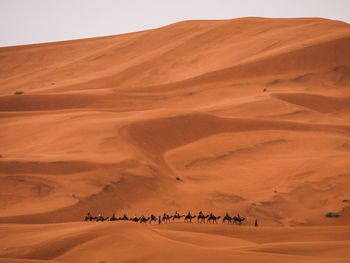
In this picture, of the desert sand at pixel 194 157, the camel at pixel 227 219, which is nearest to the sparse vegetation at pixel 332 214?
the desert sand at pixel 194 157

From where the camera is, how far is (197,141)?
973 inches

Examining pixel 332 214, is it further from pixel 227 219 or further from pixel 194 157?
pixel 194 157

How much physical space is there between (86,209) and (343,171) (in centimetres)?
1000

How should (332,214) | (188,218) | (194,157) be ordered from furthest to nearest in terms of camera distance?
(194,157) < (332,214) < (188,218)

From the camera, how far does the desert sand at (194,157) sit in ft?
37.4

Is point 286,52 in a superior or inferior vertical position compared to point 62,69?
inferior

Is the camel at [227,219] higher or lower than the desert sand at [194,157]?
lower

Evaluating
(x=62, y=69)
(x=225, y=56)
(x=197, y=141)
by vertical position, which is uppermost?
(x=62, y=69)

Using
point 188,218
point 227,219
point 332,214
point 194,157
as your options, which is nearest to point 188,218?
point 188,218

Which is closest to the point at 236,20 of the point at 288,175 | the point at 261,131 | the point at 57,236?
the point at 261,131

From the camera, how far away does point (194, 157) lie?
22828 millimetres

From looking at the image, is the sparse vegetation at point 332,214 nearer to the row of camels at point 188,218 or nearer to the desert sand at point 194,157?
the desert sand at point 194,157

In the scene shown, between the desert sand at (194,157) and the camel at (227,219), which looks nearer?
the desert sand at (194,157)

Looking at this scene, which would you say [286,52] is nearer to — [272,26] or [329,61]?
[329,61]
